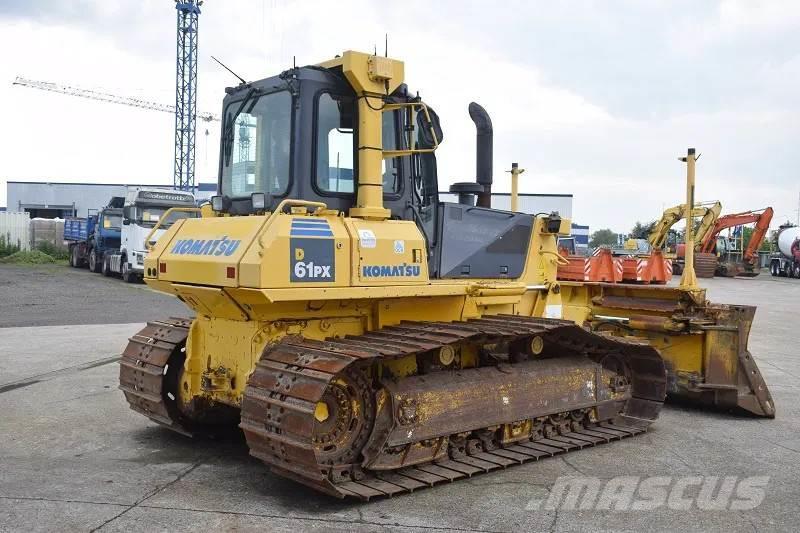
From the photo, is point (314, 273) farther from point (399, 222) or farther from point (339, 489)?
point (339, 489)

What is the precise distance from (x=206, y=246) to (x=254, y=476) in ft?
5.96

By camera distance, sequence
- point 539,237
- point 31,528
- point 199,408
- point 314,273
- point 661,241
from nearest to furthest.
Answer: point 31,528 < point 314,273 < point 199,408 < point 539,237 < point 661,241

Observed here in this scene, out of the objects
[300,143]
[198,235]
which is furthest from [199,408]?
[300,143]

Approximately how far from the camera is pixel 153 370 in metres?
7.07

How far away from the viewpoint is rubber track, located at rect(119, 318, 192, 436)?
23.2 feet

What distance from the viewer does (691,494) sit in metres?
6.00

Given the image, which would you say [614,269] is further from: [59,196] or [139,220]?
[59,196]

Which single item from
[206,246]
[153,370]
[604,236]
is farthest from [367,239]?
[604,236]

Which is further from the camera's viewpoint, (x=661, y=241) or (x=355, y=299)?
(x=661, y=241)

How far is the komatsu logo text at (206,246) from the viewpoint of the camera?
19.8 ft

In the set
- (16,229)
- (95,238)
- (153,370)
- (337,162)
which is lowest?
(153,370)

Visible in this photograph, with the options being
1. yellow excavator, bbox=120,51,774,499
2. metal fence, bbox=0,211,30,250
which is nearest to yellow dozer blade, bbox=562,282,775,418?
yellow excavator, bbox=120,51,774,499

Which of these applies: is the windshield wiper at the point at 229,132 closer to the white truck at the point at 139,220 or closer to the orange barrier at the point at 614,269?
the orange barrier at the point at 614,269

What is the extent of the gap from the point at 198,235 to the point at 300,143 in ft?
3.74
